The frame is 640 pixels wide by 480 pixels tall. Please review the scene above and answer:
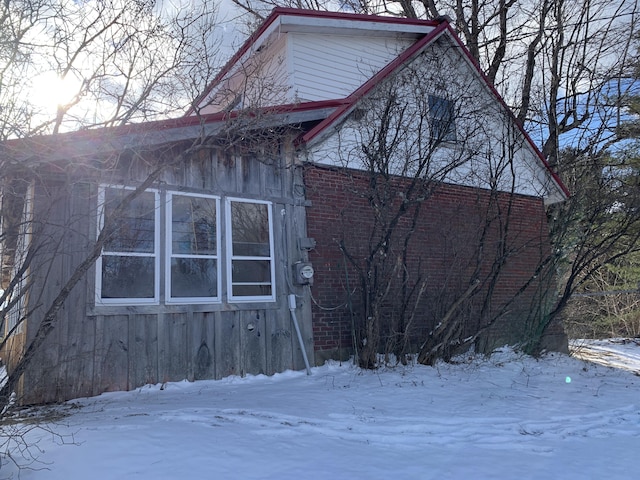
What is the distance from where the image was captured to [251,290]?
7316mm

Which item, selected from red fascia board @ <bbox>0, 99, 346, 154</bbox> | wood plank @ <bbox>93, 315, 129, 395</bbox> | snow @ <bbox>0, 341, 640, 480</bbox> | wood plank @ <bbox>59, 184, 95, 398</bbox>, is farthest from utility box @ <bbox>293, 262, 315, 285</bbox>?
wood plank @ <bbox>59, 184, 95, 398</bbox>

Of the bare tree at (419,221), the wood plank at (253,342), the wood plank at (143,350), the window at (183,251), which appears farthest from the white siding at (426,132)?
the wood plank at (143,350)

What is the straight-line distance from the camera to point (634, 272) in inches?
742

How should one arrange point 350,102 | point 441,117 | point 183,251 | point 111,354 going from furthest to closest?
point 350,102, point 441,117, point 183,251, point 111,354

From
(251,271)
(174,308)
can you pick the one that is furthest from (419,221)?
(174,308)

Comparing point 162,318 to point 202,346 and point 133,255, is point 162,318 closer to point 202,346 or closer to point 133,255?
point 202,346

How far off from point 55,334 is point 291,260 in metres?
3.42

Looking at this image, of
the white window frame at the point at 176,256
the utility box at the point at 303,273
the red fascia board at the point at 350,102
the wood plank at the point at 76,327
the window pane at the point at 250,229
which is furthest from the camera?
the red fascia board at the point at 350,102

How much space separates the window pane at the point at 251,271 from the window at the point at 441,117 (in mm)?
3257

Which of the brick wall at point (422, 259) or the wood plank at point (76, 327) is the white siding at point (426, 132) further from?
the wood plank at point (76, 327)

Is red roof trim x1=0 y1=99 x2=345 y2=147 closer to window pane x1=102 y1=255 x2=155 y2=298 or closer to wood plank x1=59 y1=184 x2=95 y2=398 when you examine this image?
wood plank x1=59 y1=184 x2=95 y2=398

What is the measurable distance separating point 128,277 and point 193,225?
1.17m

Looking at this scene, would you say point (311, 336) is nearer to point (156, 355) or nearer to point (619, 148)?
point (156, 355)

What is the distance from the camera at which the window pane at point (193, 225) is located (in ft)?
22.4
